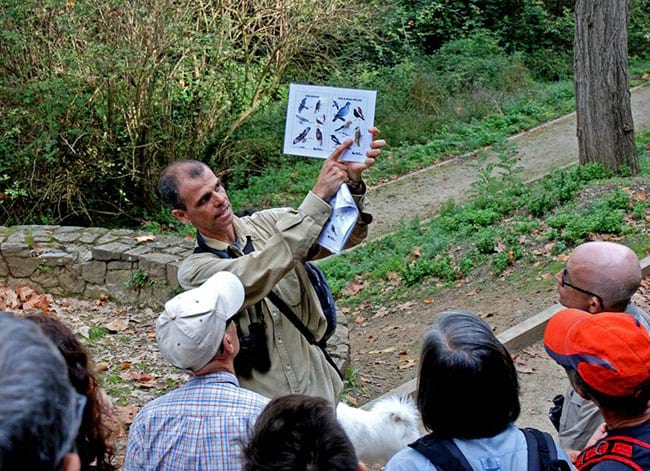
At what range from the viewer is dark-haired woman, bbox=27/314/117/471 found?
8.11ft

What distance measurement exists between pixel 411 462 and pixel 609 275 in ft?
4.72

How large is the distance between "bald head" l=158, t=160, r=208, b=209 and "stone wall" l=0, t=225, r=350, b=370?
438 cm

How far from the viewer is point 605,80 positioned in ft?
34.2

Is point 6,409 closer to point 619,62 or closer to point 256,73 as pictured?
point 619,62

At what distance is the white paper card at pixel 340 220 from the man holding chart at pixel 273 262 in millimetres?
32

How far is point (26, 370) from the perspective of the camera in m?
1.53

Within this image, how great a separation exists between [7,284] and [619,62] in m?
7.90

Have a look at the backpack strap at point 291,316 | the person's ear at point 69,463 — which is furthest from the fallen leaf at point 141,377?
the person's ear at point 69,463

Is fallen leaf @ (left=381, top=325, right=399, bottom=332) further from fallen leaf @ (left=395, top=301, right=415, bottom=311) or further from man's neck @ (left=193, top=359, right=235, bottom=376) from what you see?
man's neck @ (left=193, top=359, right=235, bottom=376)

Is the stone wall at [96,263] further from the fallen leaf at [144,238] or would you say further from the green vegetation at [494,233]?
the green vegetation at [494,233]

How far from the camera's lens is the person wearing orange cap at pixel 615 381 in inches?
101

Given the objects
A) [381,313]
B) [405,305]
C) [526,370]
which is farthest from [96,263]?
[526,370]

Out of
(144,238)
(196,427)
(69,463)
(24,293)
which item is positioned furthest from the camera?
(144,238)

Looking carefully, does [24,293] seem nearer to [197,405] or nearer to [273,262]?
[273,262]
